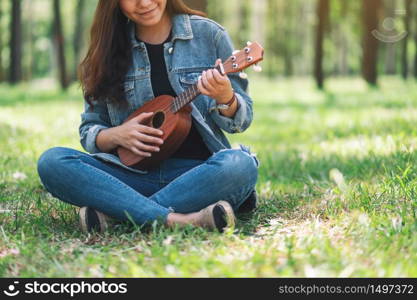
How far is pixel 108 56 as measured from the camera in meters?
4.00

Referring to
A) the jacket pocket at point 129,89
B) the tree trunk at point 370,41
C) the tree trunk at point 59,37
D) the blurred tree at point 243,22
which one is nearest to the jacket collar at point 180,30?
the jacket pocket at point 129,89

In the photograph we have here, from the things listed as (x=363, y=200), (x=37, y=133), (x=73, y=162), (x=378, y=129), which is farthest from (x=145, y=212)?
(x=37, y=133)

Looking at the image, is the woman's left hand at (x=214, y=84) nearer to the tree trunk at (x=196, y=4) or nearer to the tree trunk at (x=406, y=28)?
the tree trunk at (x=196, y=4)

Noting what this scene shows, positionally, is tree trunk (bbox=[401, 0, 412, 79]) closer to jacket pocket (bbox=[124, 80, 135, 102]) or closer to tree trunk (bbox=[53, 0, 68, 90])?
tree trunk (bbox=[53, 0, 68, 90])

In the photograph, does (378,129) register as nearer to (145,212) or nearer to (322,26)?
(145,212)

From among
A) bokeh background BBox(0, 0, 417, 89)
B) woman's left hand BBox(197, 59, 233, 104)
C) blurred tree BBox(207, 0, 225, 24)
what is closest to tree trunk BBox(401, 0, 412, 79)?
bokeh background BBox(0, 0, 417, 89)

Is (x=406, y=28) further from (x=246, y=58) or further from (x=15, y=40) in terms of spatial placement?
(x=246, y=58)

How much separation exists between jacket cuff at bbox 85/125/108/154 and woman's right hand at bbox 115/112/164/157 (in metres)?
0.18

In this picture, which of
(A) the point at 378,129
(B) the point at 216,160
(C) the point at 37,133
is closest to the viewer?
(B) the point at 216,160

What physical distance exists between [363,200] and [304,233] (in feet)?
1.77

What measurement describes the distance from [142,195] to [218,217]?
47cm

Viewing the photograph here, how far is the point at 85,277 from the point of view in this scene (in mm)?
2678

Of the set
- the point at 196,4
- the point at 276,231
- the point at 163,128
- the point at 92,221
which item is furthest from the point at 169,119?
the point at 196,4

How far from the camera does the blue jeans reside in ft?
11.5
